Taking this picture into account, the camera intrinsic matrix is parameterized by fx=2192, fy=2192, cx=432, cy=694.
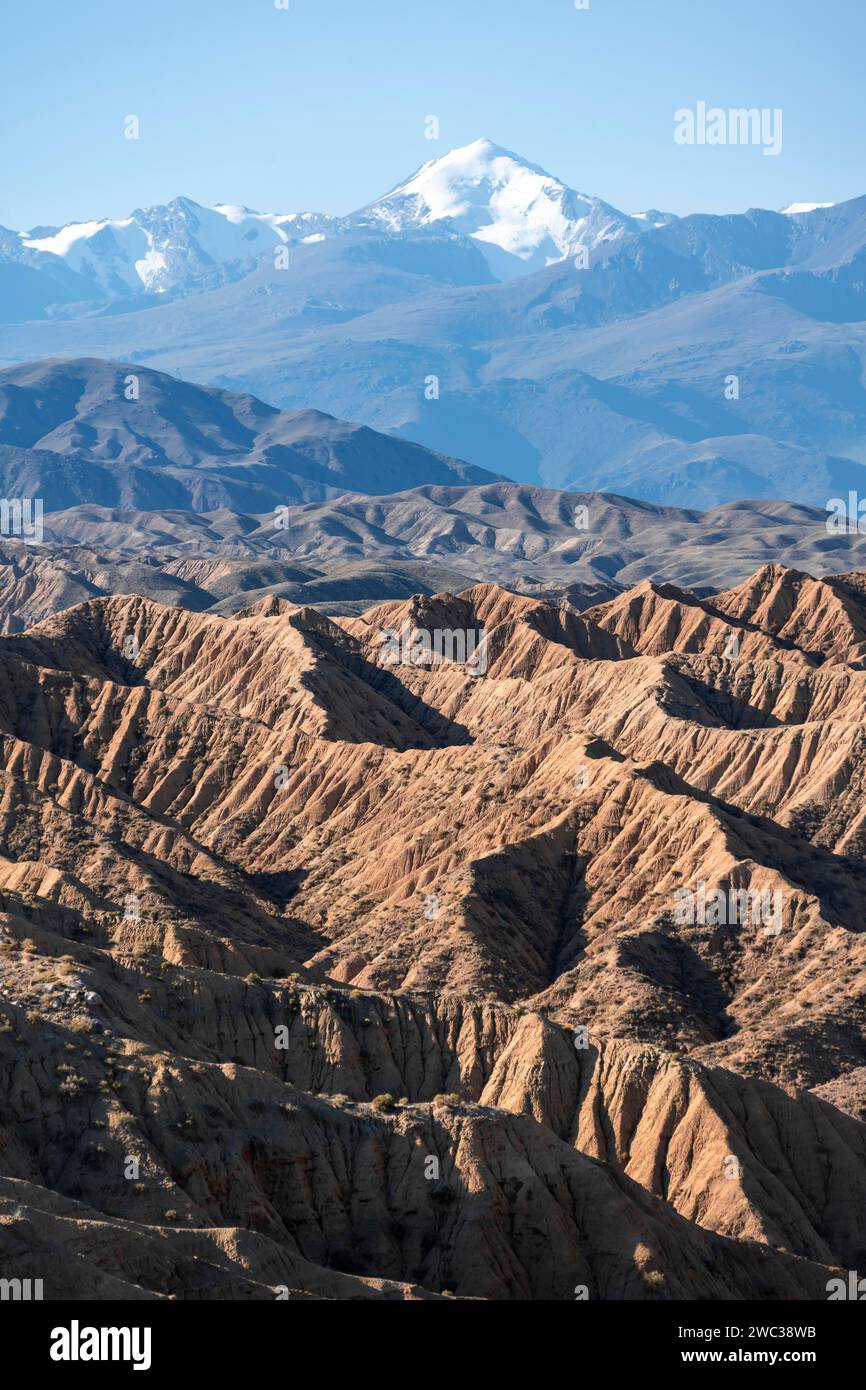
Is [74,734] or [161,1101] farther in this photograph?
[74,734]

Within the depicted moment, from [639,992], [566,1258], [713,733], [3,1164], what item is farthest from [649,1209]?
[713,733]

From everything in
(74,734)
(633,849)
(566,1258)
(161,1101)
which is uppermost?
(74,734)

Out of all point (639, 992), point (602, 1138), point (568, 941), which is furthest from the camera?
point (568, 941)

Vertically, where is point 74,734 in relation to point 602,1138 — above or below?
Answer: above

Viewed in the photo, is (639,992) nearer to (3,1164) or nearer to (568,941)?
(568,941)
